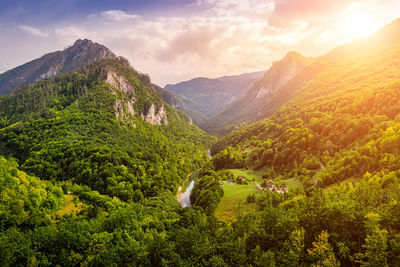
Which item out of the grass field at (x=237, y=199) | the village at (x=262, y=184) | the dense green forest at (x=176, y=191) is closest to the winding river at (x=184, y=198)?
the dense green forest at (x=176, y=191)

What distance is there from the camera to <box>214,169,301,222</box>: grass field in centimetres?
8147

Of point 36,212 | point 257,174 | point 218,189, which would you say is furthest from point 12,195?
point 257,174

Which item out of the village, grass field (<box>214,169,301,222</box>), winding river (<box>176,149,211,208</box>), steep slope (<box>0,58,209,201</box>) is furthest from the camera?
winding river (<box>176,149,211,208</box>)

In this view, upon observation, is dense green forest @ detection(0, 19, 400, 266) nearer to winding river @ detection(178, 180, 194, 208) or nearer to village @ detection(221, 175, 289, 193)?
village @ detection(221, 175, 289, 193)

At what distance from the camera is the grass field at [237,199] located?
81.5 meters

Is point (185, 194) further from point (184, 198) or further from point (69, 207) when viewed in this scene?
point (69, 207)

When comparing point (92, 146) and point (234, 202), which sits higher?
point (92, 146)

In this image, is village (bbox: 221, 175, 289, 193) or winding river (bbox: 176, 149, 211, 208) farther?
winding river (bbox: 176, 149, 211, 208)

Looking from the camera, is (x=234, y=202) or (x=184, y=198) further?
(x=184, y=198)

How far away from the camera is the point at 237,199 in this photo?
94.4 meters

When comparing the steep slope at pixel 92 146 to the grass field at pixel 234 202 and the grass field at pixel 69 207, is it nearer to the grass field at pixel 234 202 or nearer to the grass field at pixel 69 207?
the grass field at pixel 69 207

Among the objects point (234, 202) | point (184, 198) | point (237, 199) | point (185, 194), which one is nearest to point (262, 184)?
point (237, 199)

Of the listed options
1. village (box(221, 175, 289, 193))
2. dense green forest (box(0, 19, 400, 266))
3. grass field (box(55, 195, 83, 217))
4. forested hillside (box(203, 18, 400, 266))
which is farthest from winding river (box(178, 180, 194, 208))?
grass field (box(55, 195, 83, 217))

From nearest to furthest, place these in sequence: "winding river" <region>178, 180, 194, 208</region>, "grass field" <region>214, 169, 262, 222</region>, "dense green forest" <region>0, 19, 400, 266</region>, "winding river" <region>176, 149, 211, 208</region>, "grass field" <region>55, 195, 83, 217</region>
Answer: "dense green forest" <region>0, 19, 400, 266</region>
"grass field" <region>55, 195, 83, 217</region>
"grass field" <region>214, 169, 262, 222</region>
"winding river" <region>178, 180, 194, 208</region>
"winding river" <region>176, 149, 211, 208</region>
